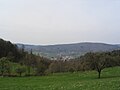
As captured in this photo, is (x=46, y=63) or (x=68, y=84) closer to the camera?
(x=68, y=84)

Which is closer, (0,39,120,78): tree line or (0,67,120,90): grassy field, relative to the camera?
(0,67,120,90): grassy field

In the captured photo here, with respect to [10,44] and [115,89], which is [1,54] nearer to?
[10,44]

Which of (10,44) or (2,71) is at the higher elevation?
(10,44)

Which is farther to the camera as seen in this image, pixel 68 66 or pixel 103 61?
pixel 68 66

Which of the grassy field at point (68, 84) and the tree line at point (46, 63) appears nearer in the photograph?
the grassy field at point (68, 84)

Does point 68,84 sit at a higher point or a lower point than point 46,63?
lower

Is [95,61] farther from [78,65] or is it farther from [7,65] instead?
[78,65]

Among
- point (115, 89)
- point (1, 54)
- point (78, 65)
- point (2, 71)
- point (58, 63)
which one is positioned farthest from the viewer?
point (1, 54)

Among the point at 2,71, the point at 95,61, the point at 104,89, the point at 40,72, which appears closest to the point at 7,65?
the point at 2,71

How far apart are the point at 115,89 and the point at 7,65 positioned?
61.5 m

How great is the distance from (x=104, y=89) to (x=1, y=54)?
110862 mm

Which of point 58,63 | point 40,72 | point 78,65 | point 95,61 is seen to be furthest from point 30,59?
point 95,61

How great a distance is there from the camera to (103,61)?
5156 centimetres

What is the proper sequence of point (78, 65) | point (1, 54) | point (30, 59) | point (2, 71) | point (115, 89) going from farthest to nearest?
point (1, 54) → point (30, 59) → point (78, 65) → point (2, 71) → point (115, 89)
